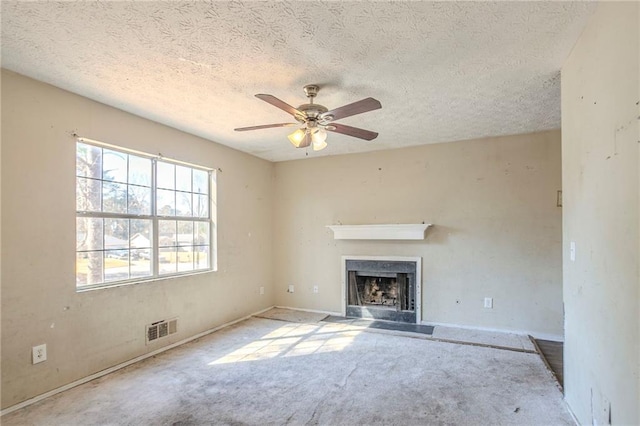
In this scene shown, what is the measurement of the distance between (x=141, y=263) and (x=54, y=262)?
838 millimetres

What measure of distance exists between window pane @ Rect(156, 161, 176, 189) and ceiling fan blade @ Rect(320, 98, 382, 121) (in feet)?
6.93

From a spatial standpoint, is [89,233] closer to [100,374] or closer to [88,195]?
[88,195]

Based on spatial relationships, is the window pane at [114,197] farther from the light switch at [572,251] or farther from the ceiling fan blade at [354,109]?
the light switch at [572,251]

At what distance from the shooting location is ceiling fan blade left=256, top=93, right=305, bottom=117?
7.08 feet

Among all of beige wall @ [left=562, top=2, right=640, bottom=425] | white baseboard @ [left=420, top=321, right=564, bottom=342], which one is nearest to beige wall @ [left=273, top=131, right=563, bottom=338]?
white baseboard @ [left=420, top=321, right=564, bottom=342]

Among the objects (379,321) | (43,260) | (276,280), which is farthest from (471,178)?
(43,260)

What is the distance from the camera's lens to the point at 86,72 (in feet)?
8.11

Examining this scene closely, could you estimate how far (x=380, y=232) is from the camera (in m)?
4.68

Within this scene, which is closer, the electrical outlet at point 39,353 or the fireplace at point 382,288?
the electrical outlet at point 39,353

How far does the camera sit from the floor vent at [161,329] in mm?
3441

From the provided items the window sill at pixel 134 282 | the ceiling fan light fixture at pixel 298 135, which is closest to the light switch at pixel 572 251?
the ceiling fan light fixture at pixel 298 135

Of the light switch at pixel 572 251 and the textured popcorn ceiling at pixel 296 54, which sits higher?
the textured popcorn ceiling at pixel 296 54

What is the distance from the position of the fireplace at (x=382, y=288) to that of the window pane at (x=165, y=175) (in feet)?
8.50

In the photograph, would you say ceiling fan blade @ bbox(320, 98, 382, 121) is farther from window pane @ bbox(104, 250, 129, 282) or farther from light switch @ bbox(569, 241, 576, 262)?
window pane @ bbox(104, 250, 129, 282)
